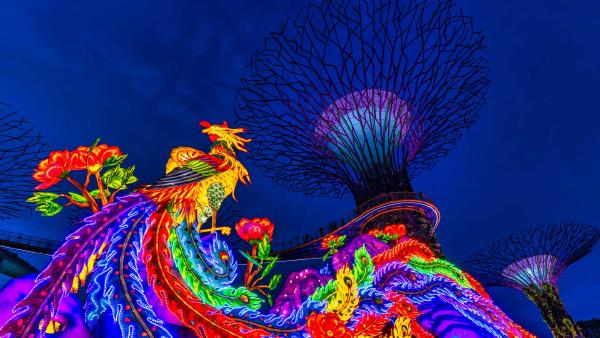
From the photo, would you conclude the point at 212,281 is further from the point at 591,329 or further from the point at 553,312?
the point at 591,329

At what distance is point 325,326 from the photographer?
369 centimetres

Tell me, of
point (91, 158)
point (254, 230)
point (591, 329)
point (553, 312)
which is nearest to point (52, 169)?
point (91, 158)

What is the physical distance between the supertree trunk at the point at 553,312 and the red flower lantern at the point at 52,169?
24.4m

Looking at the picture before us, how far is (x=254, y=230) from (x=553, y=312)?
73.9ft

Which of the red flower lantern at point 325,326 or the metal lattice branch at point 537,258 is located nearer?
the red flower lantern at point 325,326

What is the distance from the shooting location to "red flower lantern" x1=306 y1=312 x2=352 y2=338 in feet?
12.0

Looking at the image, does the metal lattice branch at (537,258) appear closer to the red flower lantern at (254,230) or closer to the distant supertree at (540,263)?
the distant supertree at (540,263)

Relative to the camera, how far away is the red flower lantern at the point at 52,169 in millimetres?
3838

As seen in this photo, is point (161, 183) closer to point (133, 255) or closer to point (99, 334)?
point (133, 255)

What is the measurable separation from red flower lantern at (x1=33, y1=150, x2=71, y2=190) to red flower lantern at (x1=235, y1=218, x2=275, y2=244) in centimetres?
229

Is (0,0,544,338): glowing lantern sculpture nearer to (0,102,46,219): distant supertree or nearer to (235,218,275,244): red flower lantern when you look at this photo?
(235,218,275,244): red flower lantern

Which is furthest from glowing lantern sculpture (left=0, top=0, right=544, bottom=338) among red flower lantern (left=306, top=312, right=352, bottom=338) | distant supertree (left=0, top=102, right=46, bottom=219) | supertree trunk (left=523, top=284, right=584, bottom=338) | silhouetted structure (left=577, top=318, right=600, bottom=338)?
silhouetted structure (left=577, top=318, right=600, bottom=338)

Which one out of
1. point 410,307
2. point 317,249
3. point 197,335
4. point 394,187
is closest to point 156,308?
point 197,335

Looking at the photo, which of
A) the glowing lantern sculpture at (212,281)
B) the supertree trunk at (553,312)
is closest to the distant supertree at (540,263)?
the supertree trunk at (553,312)
